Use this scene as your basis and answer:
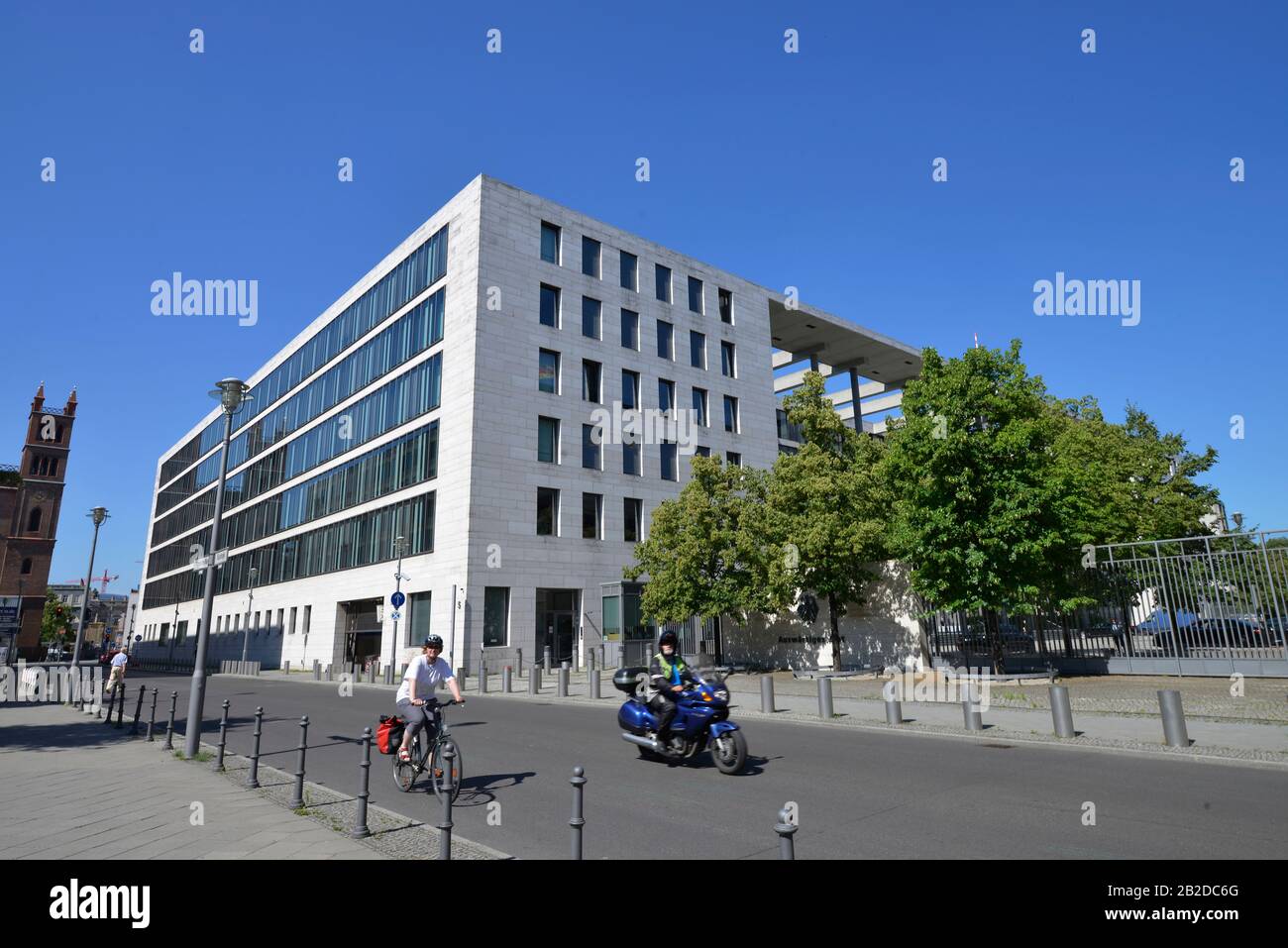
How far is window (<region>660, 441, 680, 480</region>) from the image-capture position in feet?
139

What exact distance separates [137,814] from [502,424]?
28.8 meters

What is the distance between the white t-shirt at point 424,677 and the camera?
27.8 feet

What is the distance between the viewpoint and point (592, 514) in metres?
39.1

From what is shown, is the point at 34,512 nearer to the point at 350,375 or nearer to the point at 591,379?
the point at 350,375

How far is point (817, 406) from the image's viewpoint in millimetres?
27594

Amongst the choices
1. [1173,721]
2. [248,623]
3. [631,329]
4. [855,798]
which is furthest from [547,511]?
[248,623]

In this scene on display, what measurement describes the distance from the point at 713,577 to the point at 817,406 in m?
7.81

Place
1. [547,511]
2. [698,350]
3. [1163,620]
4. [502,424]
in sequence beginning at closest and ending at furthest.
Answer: [1163,620]
[502,424]
[547,511]
[698,350]

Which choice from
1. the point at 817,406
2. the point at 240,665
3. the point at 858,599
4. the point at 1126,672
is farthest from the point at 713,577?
the point at 240,665

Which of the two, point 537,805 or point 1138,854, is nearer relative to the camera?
point 1138,854

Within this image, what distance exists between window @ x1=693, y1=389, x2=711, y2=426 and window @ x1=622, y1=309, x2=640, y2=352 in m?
5.10

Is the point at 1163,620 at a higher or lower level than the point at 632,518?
lower
